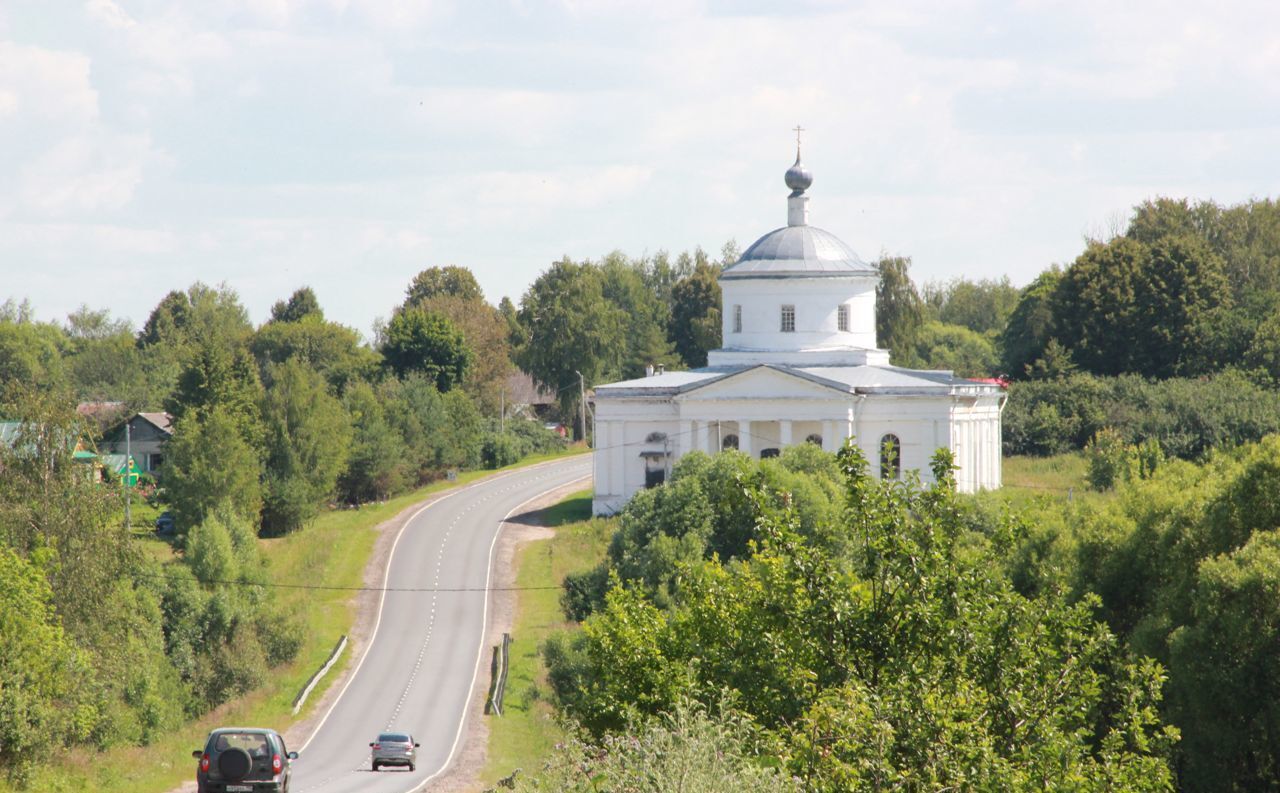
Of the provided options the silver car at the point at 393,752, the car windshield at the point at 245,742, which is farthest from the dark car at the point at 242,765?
the silver car at the point at 393,752

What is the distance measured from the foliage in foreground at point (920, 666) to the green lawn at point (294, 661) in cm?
1912

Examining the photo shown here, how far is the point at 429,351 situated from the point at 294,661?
44.7m

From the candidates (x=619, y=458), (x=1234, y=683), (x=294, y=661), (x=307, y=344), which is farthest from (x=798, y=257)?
(x=307, y=344)

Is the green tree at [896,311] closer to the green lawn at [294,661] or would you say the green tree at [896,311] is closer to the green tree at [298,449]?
the green lawn at [294,661]

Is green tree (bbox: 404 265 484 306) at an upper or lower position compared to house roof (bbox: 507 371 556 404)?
upper

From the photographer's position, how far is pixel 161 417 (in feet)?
305

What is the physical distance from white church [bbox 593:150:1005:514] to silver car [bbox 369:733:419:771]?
28265 mm

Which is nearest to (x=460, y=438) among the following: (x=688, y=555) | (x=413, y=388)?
(x=413, y=388)

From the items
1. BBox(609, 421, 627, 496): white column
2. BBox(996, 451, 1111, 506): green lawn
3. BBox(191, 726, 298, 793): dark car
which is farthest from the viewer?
BBox(609, 421, 627, 496): white column

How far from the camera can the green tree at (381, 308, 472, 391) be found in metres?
98.9

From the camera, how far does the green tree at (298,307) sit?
440 feet

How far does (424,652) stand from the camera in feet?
185

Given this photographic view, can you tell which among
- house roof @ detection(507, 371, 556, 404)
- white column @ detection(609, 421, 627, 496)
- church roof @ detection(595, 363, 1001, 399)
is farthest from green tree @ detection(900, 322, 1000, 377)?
white column @ detection(609, 421, 627, 496)

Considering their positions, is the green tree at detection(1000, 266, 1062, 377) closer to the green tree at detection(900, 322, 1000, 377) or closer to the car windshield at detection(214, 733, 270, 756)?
the green tree at detection(900, 322, 1000, 377)
